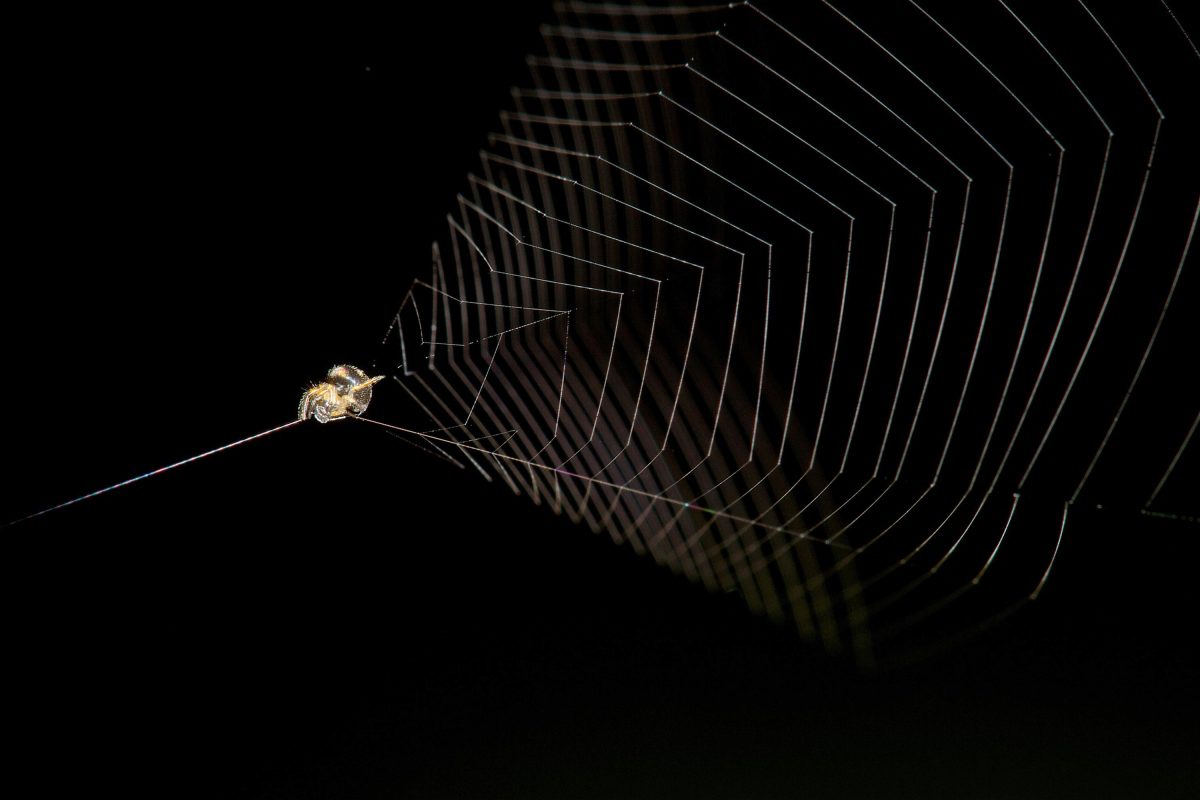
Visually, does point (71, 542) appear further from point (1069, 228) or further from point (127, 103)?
point (1069, 228)

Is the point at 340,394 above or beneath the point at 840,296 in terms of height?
beneath

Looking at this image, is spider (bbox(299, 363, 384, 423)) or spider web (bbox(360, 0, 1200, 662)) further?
spider (bbox(299, 363, 384, 423))

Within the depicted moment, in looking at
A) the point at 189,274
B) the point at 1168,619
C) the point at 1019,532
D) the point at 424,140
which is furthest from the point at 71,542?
the point at 1168,619

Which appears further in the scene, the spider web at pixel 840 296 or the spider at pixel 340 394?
the spider at pixel 340 394
